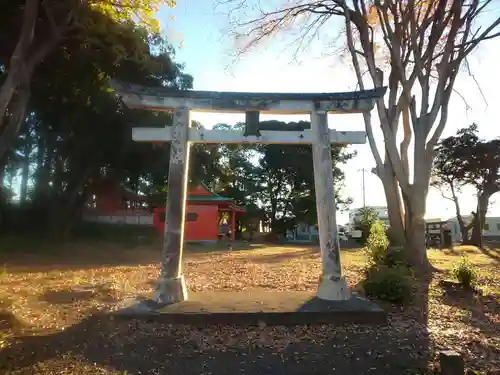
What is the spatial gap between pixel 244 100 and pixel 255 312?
11.6ft

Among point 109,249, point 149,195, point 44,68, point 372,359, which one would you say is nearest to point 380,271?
point 372,359

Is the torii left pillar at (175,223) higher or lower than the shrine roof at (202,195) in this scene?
lower

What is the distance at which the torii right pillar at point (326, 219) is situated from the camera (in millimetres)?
6762

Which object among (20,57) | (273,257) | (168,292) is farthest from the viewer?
(273,257)

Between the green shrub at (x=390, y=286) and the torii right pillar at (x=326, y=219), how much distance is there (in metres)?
0.93

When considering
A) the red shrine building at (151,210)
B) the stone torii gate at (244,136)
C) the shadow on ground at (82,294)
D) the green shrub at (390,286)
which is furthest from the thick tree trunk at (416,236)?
the red shrine building at (151,210)

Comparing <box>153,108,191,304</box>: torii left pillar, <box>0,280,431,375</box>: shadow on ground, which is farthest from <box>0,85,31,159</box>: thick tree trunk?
<box>0,280,431,375</box>: shadow on ground

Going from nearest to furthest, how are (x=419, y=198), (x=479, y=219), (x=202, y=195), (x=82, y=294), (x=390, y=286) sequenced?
(x=390, y=286), (x=82, y=294), (x=419, y=198), (x=202, y=195), (x=479, y=219)

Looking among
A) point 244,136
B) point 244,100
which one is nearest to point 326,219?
point 244,136

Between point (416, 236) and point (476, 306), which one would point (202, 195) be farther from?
point (476, 306)

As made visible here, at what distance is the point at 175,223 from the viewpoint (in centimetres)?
671

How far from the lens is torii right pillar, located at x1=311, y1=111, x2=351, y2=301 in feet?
22.2

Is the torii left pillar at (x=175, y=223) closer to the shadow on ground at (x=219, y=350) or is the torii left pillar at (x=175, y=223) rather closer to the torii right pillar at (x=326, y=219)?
the shadow on ground at (x=219, y=350)

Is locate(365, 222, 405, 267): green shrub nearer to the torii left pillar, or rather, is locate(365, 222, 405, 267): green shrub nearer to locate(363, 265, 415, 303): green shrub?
locate(363, 265, 415, 303): green shrub
